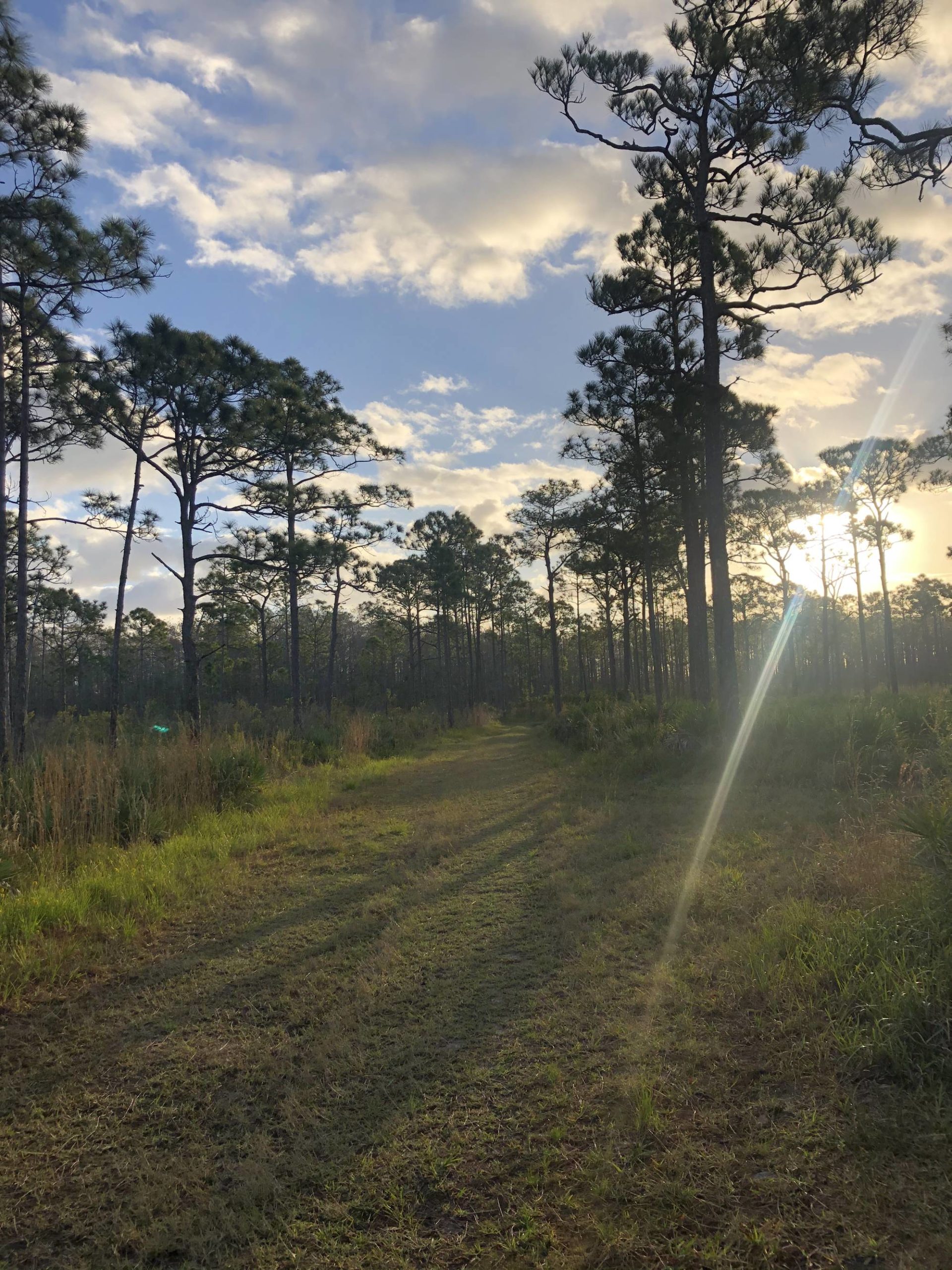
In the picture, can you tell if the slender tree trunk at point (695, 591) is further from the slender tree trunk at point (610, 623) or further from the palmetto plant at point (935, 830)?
the slender tree trunk at point (610, 623)

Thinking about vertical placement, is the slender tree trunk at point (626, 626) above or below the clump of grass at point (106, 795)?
above

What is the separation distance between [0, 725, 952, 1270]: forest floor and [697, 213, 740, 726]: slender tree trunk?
5330mm

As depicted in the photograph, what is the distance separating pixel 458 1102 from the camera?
2395 mm

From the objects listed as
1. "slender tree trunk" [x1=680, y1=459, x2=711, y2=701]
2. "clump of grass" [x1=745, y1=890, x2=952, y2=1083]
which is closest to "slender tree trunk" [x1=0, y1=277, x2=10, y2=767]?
"clump of grass" [x1=745, y1=890, x2=952, y2=1083]

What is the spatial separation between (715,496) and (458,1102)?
30.4ft

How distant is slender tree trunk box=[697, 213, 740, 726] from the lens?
969 centimetres

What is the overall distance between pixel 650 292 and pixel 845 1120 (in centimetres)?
1173

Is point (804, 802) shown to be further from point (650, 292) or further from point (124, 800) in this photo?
point (650, 292)

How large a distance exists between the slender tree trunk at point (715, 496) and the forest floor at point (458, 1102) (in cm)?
533

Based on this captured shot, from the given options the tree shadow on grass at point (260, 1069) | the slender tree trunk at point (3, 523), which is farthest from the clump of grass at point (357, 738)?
the tree shadow on grass at point (260, 1069)

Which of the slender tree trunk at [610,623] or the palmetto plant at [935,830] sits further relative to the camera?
A: the slender tree trunk at [610,623]

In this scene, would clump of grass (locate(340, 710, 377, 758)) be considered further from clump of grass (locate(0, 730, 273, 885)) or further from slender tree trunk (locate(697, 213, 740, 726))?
slender tree trunk (locate(697, 213, 740, 726))

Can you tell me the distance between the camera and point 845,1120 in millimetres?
2092

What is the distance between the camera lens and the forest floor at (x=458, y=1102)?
1.79m
